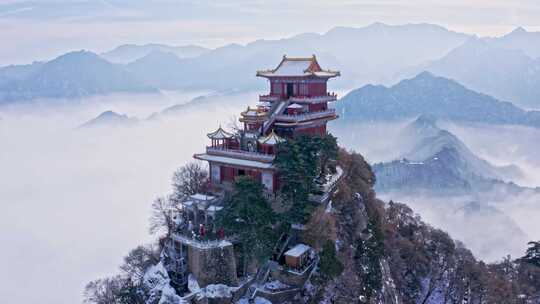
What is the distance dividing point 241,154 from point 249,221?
7861mm

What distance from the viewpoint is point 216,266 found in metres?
32.6

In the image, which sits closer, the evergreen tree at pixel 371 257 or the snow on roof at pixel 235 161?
the evergreen tree at pixel 371 257

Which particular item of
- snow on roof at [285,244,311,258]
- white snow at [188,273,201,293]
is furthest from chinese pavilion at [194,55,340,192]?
white snow at [188,273,201,293]

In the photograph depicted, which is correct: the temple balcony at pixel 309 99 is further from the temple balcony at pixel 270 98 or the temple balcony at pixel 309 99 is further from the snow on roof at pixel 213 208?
the snow on roof at pixel 213 208

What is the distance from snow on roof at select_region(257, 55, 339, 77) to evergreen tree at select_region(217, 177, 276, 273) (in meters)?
15.0

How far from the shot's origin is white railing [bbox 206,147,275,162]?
37997 mm

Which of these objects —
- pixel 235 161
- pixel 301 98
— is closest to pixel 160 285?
pixel 235 161

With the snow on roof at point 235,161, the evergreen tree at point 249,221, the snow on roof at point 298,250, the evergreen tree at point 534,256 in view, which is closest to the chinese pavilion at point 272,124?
the snow on roof at point 235,161

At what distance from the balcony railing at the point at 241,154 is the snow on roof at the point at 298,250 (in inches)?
301

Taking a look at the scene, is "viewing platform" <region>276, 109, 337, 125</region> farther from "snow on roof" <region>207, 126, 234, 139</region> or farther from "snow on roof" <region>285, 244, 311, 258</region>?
"snow on roof" <region>285, 244, 311, 258</region>

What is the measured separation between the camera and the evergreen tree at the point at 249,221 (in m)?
32.8

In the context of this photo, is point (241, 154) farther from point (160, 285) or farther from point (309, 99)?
point (160, 285)

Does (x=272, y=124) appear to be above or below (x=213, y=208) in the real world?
above

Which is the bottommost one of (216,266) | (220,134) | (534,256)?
(534,256)
